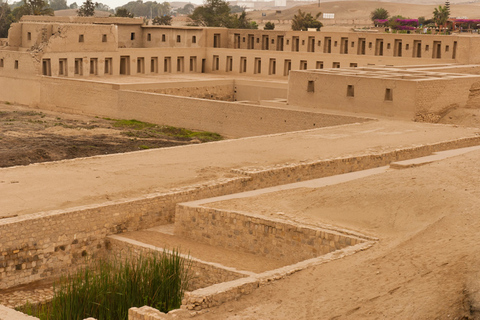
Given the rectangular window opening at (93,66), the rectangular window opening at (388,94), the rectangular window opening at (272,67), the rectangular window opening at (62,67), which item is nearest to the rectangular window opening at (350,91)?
the rectangular window opening at (388,94)

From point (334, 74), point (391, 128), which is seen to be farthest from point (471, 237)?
point (334, 74)

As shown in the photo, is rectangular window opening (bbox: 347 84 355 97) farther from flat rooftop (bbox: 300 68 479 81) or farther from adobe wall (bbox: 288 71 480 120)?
flat rooftop (bbox: 300 68 479 81)

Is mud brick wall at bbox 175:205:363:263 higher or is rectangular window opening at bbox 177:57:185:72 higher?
rectangular window opening at bbox 177:57:185:72

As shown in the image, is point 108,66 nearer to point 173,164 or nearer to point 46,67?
point 46,67

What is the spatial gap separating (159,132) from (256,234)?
14726mm

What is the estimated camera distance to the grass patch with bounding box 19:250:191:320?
28.3 ft

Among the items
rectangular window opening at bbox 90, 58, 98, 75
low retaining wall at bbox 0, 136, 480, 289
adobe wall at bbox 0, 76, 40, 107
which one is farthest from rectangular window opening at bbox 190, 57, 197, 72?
low retaining wall at bbox 0, 136, 480, 289

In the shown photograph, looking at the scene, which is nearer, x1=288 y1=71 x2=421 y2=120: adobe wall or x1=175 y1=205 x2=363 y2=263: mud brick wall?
x1=175 y1=205 x2=363 y2=263: mud brick wall

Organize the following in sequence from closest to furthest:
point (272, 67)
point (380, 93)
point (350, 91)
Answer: point (380, 93), point (350, 91), point (272, 67)

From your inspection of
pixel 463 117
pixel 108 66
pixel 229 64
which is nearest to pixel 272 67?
pixel 229 64

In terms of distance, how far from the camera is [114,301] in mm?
8812

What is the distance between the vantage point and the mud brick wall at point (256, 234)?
1017 cm

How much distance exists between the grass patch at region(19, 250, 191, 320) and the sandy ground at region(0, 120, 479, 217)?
2.89 metres

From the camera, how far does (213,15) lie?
218 feet
